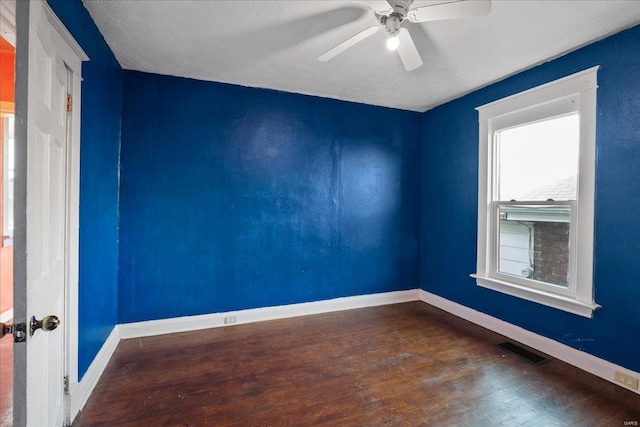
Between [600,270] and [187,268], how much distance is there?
3.63m

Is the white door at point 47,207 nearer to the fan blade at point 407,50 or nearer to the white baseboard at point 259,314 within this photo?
the white baseboard at point 259,314

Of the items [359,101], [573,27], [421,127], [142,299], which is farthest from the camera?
[421,127]

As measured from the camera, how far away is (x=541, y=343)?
107 inches

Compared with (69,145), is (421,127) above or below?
above

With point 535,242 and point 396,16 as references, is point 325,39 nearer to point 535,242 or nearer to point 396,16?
point 396,16

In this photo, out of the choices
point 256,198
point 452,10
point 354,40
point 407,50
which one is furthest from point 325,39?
point 256,198

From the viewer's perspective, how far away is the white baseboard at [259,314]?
2980 mm

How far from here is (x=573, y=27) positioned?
2.16m

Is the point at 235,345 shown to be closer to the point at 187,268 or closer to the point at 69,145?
the point at 187,268

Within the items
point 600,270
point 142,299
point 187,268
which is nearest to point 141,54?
point 187,268

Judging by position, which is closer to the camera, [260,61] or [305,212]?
[260,61]

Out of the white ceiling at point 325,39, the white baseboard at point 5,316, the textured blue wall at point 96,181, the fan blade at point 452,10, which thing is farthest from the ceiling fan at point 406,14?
the white baseboard at point 5,316

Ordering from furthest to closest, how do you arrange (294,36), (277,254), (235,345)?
(277,254)
(235,345)
(294,36)

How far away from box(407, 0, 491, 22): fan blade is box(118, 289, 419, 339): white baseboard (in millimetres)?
3009
